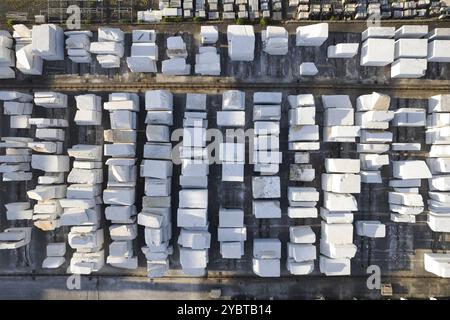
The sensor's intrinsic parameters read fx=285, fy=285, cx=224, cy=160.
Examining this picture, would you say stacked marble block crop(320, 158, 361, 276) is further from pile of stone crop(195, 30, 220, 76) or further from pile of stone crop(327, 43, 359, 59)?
pile of stone crop(195, 30, 220, 76)

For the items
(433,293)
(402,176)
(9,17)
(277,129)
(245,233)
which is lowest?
(433,293)

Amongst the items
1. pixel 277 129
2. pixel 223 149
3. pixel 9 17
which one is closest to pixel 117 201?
pixel 223 149

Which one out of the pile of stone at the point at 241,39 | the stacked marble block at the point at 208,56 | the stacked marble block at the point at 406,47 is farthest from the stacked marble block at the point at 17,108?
the stacked marble block at the point at 406,47

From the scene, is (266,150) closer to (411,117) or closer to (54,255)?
(411,117)

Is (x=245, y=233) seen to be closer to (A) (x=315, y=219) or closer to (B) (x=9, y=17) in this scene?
(A) (x=315, y=219)

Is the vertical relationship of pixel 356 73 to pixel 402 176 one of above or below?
above
